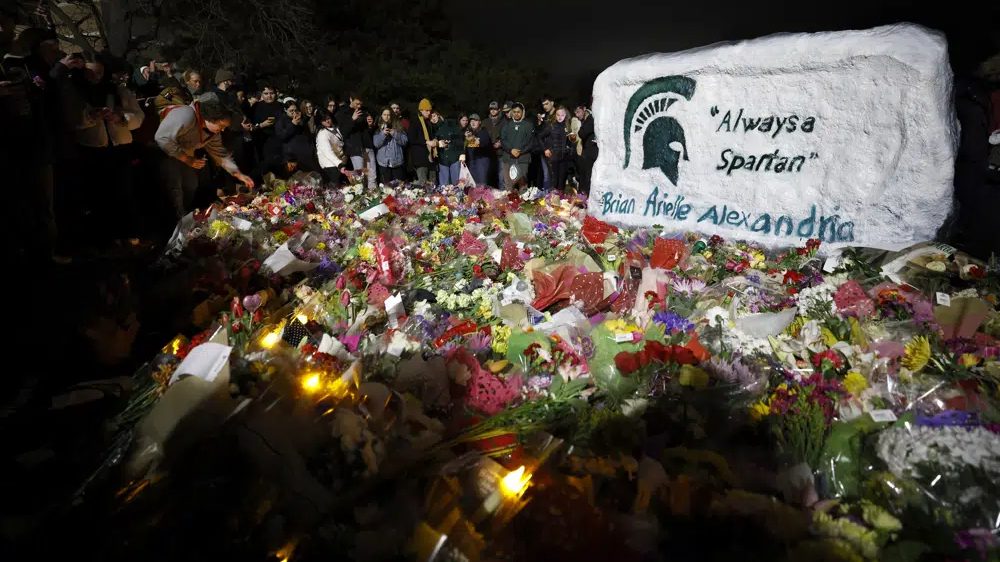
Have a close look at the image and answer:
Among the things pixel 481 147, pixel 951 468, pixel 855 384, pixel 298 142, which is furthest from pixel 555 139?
pixel 951 468

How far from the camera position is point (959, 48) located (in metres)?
10.0

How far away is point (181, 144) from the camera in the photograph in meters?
5.93

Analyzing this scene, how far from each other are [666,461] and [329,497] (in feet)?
4.76

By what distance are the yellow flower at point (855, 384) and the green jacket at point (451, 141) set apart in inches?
300

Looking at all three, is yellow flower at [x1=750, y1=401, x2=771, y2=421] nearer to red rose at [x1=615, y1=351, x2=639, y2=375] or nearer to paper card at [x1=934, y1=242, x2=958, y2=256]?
red rose at [x1=615, y1=351, x2=639, y2=375]

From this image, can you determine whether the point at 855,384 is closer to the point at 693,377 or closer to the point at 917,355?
the point at 917,355

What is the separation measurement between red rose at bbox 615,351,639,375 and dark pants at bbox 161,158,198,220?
5.97 m

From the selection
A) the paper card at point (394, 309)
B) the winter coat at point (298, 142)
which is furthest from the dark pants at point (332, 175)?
the paper card at point (394, 309)

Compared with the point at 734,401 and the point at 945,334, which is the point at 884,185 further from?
the point at 734,401

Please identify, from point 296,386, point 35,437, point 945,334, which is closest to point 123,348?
point 35,437

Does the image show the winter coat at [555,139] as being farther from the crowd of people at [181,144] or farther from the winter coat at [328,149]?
the winter coat at [328,149]

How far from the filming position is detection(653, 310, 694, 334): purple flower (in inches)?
133

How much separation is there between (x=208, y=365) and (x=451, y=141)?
7.53 metres

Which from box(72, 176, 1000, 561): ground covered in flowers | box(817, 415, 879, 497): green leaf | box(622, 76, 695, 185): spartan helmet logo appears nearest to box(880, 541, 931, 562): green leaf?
box(72, 176, 1000, 561): ground covered in flowers
